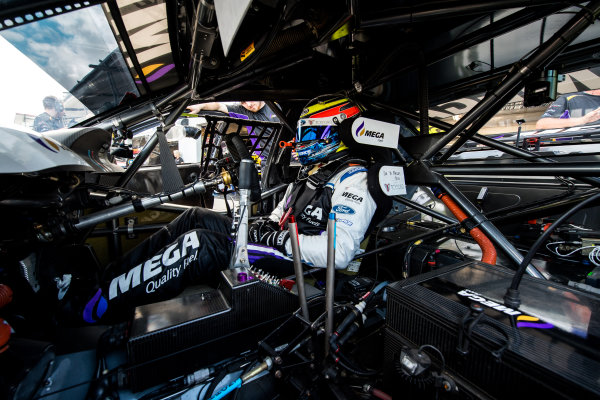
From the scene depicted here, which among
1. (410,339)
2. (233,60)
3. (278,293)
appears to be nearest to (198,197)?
(233,60)

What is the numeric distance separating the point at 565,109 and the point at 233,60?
2.58m

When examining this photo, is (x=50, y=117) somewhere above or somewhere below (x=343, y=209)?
above

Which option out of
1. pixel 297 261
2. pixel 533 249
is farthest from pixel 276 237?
pixel 533 249

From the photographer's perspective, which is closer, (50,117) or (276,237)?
(50,117)

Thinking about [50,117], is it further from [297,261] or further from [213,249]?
[297,261]

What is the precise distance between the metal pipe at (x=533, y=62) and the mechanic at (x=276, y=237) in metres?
0.62

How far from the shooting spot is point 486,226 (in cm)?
126

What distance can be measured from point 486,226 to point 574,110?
1.65 m

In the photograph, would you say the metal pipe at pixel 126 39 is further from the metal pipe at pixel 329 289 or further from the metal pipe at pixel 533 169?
the metal pipe at pixel 533 169

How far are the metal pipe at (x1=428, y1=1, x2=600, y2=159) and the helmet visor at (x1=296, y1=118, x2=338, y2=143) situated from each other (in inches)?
28.0

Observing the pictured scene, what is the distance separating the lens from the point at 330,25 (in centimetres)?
113

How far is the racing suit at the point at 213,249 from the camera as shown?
132cm

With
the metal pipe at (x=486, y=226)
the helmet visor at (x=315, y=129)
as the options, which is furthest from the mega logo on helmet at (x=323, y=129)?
the metal pipe at (x=486, y=226)

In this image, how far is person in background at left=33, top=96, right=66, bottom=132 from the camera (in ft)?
4.51
